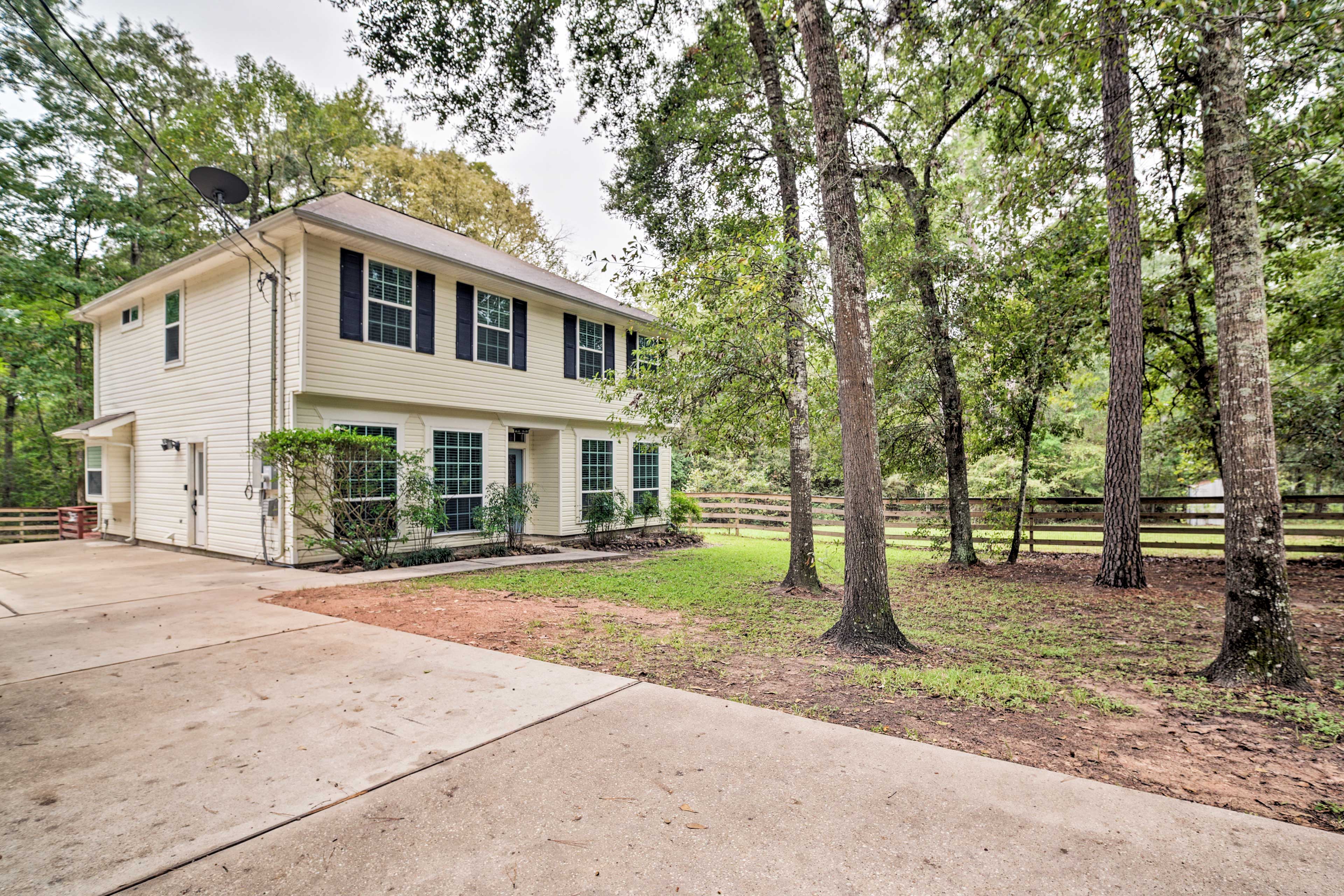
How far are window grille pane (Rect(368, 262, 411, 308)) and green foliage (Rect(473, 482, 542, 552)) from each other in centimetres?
365

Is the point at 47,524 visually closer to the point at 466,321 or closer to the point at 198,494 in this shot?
the point at 198,494

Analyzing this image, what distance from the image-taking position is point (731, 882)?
6.47 ft

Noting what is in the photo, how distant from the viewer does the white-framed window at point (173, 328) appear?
11.2 metres

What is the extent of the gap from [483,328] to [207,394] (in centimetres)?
485

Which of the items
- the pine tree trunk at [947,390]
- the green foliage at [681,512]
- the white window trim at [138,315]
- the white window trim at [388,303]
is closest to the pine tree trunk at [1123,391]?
the pine tree trunk at [947,390]

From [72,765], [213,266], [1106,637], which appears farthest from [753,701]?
[213,266]

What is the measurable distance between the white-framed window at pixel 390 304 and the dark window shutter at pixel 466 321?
0.89 meters

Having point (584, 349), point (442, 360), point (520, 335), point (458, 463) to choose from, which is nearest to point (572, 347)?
point (584, 349)

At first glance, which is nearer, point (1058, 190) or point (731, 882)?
point (731, 882)

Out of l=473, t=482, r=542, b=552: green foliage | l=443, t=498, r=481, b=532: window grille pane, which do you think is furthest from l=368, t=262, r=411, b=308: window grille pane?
l=473, t=482, r=542, b=552: green foliage

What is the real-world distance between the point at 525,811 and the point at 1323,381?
1376 cm

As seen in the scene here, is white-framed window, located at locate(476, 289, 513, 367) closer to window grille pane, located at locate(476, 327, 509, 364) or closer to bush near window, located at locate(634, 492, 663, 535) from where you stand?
window grille pane, located at locate(476, 327, 509, 364)

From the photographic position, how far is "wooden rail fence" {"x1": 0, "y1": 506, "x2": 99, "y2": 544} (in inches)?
551

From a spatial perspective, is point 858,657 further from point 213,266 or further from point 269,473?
point 213,266
